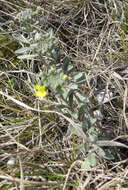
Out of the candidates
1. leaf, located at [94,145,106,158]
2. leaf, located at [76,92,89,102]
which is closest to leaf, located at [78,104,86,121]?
leaf, located at [76,92,89,102]

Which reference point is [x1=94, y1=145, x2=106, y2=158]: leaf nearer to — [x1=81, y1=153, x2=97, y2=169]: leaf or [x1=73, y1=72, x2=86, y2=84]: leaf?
[x1=81, y1=153, x2=97, y2=169]: leaf

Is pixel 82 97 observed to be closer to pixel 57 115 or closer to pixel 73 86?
pixel 73 86

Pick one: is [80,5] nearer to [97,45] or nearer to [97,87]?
[97,45]

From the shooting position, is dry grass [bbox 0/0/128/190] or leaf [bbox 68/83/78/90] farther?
dry grass [bbox 0/0/128/190]

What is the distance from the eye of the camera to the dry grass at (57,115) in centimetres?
150

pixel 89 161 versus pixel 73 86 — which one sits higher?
pixel 73 86

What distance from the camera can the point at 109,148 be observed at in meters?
1.57

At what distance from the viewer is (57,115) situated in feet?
5.65

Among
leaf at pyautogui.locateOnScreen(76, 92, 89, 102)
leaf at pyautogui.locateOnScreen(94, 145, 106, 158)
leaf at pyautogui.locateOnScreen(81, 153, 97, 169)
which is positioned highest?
leaf at pyautogui.locateOnScreen(76, 92, 89, 102)

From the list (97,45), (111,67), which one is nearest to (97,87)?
A: (111,67)

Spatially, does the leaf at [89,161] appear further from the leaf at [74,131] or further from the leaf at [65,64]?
the leaf at [65,64]

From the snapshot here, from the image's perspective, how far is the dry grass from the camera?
1497 mm

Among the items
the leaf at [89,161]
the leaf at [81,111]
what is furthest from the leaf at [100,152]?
the leaf at [81,111]

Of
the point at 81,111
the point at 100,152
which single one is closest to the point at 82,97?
the point at 81,111
